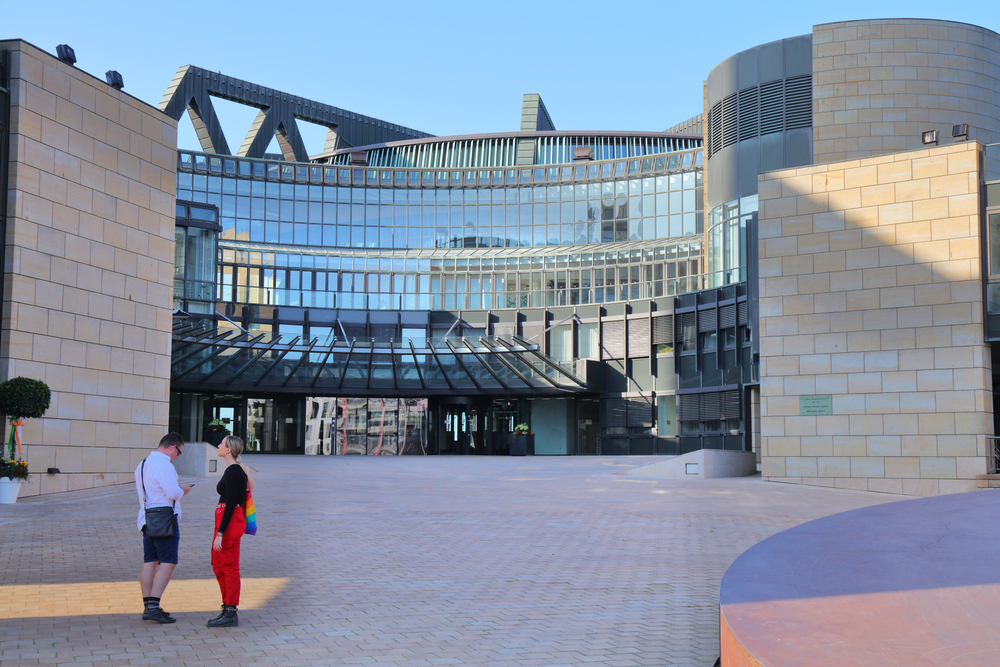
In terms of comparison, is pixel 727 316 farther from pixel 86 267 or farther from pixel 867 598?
pixel 867 598

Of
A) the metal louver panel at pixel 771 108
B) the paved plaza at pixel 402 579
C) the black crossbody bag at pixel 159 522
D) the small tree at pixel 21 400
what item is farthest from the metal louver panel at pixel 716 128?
the black crossbody bag at pixel 159 522

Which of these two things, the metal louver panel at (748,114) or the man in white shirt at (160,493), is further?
the metal louver panel at (748,114)

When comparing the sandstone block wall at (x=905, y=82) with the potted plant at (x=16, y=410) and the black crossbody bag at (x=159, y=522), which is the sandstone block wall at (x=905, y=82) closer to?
the potted plant at (x=16, y=410)

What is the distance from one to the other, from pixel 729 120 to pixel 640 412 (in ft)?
50.1

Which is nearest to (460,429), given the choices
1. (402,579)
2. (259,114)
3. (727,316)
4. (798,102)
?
(727,316)

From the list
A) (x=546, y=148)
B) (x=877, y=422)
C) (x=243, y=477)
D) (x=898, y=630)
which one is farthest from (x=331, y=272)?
(x=898, y=630)

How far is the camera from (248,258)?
52.7 m

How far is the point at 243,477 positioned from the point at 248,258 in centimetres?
4666

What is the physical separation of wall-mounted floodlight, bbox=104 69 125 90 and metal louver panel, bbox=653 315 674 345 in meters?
27.0

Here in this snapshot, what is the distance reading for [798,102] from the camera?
30281 millimetres

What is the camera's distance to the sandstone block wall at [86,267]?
19078mm

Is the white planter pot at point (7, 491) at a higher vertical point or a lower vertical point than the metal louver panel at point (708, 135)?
lower

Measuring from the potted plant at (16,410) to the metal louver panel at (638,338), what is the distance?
30511 millimetres

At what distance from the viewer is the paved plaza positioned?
6.83 m
